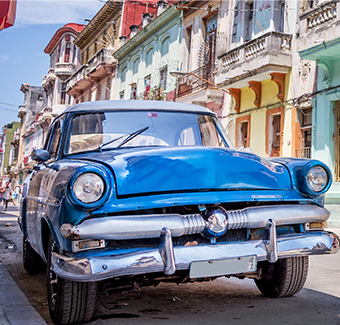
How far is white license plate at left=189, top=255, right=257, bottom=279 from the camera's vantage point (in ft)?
10.3

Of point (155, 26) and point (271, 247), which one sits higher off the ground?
point (155, 26)

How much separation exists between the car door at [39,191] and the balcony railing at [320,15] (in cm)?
1041

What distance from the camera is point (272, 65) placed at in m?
15.6

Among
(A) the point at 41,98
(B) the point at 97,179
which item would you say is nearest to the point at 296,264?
(B) the point at 97,179

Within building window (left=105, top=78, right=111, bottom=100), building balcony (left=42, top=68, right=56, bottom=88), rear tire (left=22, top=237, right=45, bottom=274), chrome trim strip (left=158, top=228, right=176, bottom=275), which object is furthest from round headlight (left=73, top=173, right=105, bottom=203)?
building balcony (left=42, top=68, right=56, bottom=88)

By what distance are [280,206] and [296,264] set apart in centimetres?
91

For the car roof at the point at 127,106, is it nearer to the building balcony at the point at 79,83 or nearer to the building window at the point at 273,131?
the building window at the point at 273,131

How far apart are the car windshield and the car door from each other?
0.29m

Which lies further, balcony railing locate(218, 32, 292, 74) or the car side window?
balcony railing locate(218, 32, 292, 74)

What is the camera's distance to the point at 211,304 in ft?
13.6

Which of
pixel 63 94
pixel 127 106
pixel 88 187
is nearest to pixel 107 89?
A: pixel 63 94

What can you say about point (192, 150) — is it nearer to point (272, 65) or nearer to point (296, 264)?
point (296, 264)

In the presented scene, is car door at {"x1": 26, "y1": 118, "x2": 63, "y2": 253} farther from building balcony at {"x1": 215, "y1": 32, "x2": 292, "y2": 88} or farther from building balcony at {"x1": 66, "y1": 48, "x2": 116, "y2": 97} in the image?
building balcony at {"x1": 66, "y1": 48, "x2": 116, "y2": 97}

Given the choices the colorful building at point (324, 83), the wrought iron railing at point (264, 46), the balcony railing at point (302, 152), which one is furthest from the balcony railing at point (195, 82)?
the colorful building at point (324, 83)
